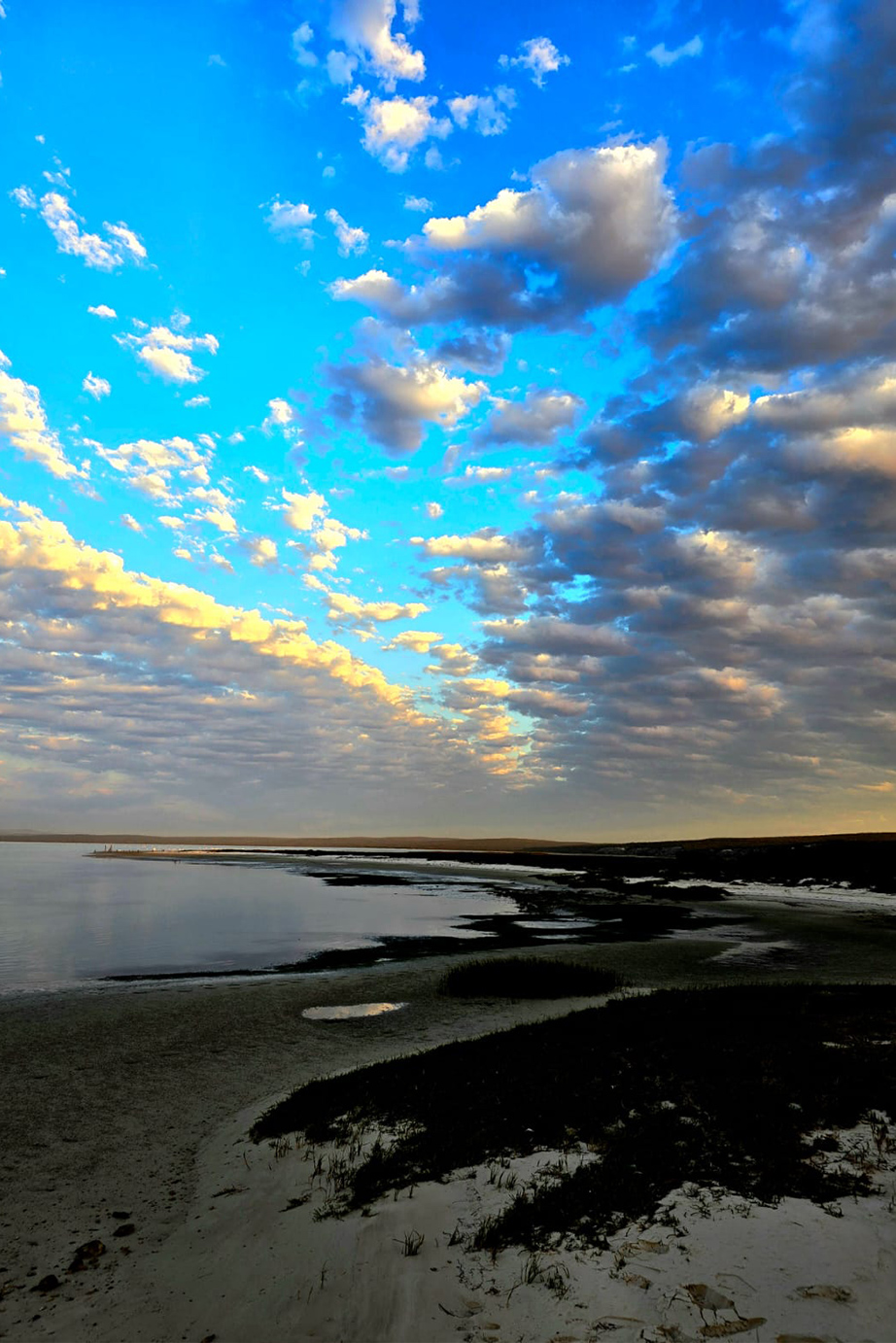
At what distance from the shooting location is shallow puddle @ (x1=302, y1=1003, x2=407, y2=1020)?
71.1ft

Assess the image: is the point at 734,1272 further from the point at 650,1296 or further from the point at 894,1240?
the point at 894,1240

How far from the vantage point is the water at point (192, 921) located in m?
31.0

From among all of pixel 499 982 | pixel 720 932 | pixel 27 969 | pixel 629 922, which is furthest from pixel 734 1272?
pixel 629 922

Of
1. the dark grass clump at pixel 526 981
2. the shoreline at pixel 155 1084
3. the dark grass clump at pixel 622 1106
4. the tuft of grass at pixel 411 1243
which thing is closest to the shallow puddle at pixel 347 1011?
the shoreline at pixel 155 1084

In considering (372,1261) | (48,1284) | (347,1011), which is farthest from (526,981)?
(48,1284)

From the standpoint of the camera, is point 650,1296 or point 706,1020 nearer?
point 650,1296

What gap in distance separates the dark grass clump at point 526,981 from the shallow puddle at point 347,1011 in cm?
256

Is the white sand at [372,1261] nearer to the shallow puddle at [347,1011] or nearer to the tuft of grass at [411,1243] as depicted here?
the tuft of grass at [411,1243]

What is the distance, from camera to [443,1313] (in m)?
6.65

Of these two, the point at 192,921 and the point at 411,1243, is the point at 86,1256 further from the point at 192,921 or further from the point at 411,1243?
the point at 192,921

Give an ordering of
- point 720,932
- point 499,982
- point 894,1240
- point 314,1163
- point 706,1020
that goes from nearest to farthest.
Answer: point 894,1240, point 314,1163, point 706,1020, point 499,982, point 720,932

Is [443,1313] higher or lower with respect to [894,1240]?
lower

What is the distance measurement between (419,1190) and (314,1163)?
7.04 feet

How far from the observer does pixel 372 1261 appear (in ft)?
24.9
